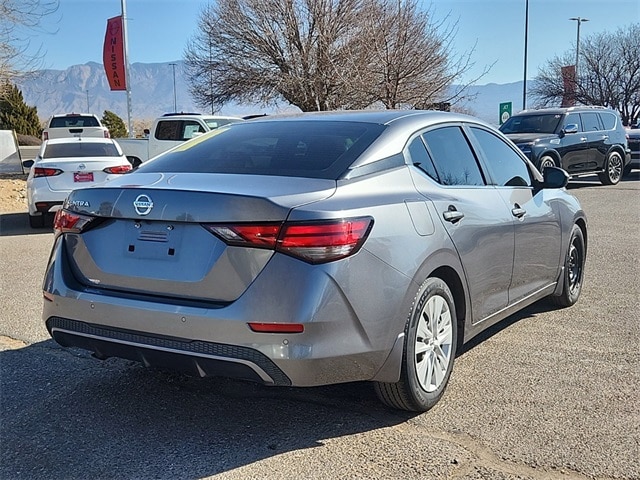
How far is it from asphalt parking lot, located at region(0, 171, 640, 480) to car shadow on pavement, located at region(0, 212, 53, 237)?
252 inches

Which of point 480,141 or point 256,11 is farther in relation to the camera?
point 256,11

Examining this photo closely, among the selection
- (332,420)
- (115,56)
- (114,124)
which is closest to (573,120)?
(332,420)

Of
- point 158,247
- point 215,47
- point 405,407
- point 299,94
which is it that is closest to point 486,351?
point 405,407

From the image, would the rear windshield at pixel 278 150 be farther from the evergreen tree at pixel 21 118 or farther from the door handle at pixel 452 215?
the evergreen tree at pixel 21 118

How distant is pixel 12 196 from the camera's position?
15641mm

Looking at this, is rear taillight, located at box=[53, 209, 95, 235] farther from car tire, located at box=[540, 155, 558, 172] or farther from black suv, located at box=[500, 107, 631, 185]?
car tire, located at box=[540, 155, 558, 172]

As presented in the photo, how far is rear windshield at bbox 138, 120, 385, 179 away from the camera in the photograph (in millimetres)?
3674

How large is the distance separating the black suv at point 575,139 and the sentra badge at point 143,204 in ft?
43.7

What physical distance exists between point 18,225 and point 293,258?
1032 cm

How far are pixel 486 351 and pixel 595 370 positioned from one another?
731mm

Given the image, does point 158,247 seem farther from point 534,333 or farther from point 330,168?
point 534,333

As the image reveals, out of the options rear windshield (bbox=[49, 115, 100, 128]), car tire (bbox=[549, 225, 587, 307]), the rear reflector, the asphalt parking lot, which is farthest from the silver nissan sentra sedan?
rear windshield (bbox=[49, 115, 100, 128])

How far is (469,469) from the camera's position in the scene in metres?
3.17

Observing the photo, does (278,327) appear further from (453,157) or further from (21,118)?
(21,118)
